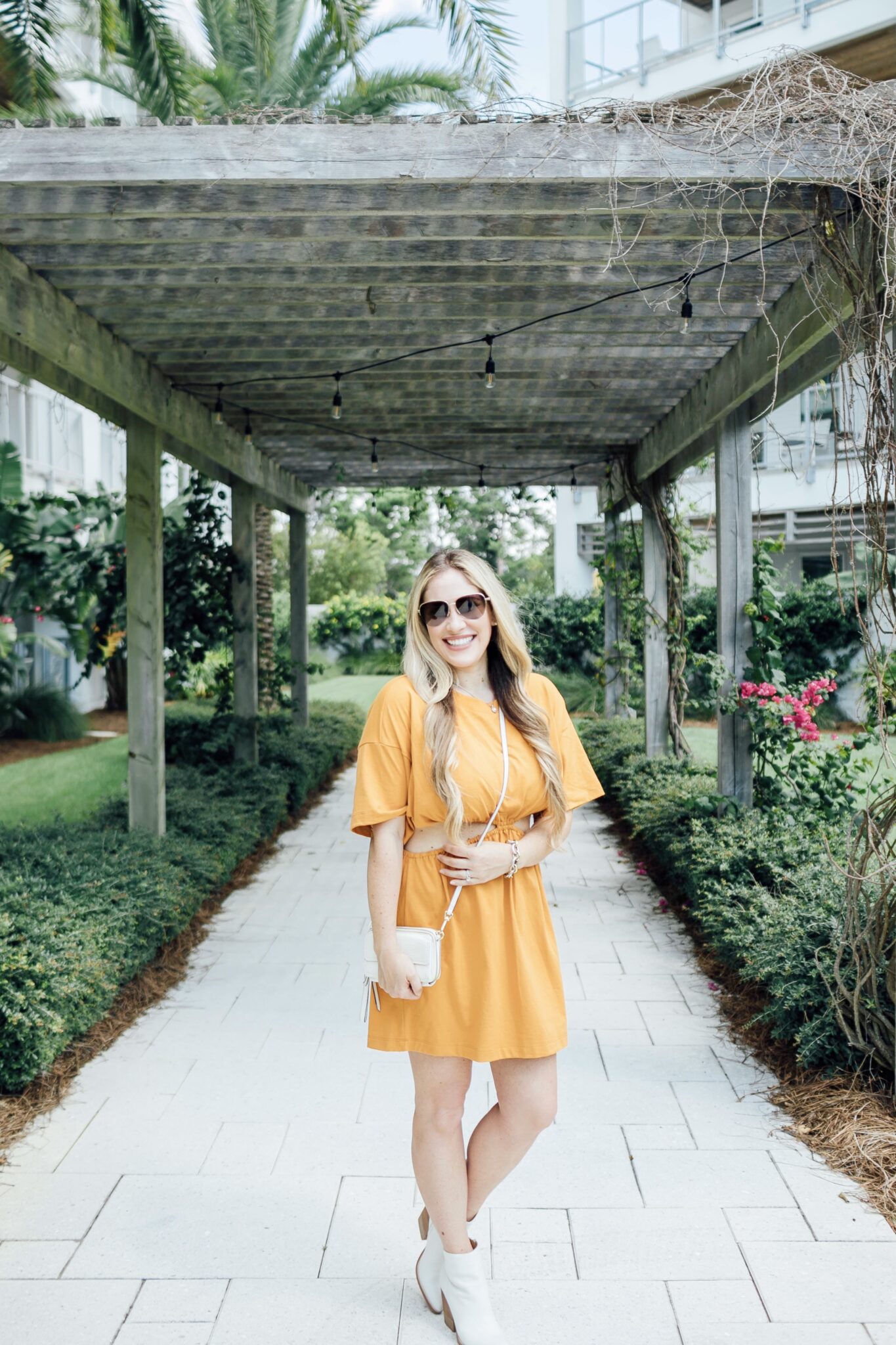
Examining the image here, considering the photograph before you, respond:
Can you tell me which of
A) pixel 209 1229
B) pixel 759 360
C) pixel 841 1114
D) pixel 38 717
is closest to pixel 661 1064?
pixel 841 1114

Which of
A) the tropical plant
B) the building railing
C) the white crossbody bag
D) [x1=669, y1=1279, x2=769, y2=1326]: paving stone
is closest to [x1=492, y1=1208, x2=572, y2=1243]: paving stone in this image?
[x1=669, y1=1279, x2=769, y2=1326]: paving stone

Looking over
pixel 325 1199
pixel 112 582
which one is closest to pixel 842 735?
pixel 112 582

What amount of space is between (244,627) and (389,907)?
7.36 meters

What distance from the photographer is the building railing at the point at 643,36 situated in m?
14.3

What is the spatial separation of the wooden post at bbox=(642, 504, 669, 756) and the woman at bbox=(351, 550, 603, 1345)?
6858 millimetres

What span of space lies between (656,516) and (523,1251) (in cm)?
724

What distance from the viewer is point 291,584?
12.4 metres

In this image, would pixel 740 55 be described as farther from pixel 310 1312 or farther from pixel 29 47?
pixel 310 1312

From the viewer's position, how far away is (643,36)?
48.4 feet

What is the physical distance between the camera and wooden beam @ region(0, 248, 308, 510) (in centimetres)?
448

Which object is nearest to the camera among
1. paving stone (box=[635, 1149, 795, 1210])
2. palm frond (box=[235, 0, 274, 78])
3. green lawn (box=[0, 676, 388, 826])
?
paving stone (box=[635, 1149, 795, 1210])

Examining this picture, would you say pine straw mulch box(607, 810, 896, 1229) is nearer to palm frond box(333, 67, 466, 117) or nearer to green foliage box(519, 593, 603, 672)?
palm frond box(333, 67, 466, 117)

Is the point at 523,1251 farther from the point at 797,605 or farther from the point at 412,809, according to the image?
the point at 797,605

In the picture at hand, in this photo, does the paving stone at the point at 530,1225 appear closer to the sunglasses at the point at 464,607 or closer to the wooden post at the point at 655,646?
the sunglasses at the point at 464,607
